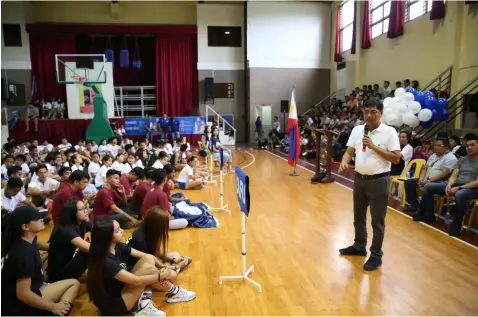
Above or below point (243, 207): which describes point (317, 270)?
below

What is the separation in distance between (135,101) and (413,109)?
44.8ft

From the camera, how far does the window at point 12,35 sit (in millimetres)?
15844

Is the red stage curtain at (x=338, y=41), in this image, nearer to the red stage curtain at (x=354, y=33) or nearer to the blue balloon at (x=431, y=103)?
the red stage curtain at (x=354, y=33)

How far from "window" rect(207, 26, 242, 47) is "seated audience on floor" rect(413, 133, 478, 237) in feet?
45.8

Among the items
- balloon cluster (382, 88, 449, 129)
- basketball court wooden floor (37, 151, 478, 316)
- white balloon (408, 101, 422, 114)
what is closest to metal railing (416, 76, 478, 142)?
balloon cluster (382, 88, 449, 129)

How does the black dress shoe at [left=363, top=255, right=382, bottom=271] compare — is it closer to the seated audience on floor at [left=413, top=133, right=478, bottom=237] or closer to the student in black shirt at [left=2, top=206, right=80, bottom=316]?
the seated audience on floor at [left=413, top=133, right=478, bottom=237]

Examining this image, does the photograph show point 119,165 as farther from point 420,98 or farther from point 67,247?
point 420,98

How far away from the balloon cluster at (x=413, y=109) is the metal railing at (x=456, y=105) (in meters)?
0.72

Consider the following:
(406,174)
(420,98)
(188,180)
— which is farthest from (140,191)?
(420,98)

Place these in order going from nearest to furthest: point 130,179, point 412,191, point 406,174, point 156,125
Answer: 1. point 412,191
2. point 130,179
3. point 406,174
4. point 156,125

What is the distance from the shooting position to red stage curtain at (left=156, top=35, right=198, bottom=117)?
685 inches

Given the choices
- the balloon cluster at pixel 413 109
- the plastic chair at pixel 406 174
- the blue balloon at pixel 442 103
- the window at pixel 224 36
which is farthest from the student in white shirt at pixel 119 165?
the window at pixel 224 36

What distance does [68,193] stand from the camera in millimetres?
4070

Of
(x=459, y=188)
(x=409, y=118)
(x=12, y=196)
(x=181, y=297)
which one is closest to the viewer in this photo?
(x=181, y=297)
